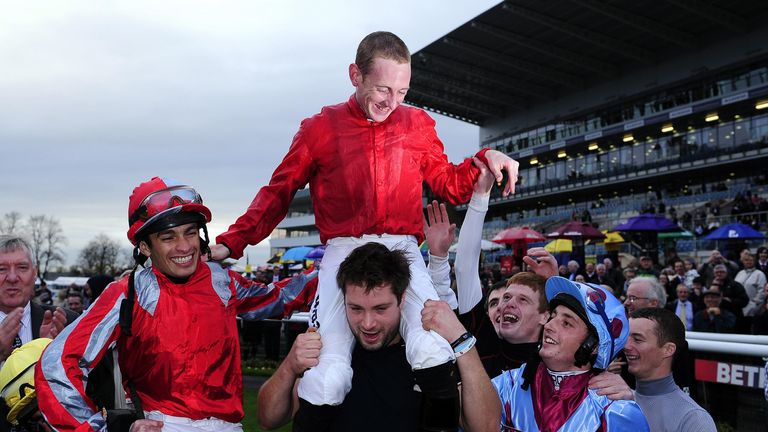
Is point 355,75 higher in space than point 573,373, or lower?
higher

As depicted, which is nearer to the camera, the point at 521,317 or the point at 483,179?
the point at 483,179

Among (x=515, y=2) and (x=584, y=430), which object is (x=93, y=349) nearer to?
(x=584, y=430)

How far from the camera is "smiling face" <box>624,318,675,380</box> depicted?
11.7ft

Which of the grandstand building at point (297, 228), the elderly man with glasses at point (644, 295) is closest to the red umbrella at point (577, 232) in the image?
the elderly man with glasses at point (644, 295)

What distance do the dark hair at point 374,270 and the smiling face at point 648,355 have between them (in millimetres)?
1552

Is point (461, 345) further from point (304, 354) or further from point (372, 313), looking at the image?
point (304, 354)

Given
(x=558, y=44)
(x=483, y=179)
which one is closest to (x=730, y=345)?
(x=483, y=179)

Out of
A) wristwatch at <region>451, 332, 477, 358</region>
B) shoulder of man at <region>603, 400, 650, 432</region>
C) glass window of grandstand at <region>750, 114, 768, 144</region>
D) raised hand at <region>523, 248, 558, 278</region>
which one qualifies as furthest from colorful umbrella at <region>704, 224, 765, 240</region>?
glass window of grandstand at <region>750, 114, 768, 144</region>

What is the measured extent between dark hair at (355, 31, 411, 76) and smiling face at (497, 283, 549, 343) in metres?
1.58

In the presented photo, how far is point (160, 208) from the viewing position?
2891mm

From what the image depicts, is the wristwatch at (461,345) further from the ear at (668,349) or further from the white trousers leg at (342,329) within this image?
the ear at (668,349)

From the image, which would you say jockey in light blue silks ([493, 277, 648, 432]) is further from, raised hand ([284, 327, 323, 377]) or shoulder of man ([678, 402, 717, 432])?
raised hand ([284, 327, 323, 377])

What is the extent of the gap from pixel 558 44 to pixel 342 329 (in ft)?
127

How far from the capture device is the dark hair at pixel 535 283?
3.83 m
